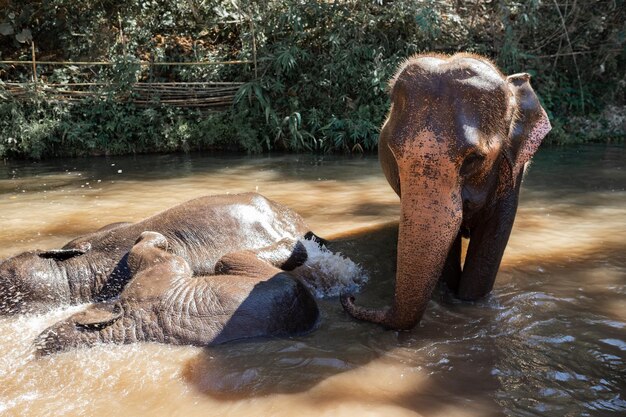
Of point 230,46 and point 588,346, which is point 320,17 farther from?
point 588,346

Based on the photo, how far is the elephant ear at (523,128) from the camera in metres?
3.56

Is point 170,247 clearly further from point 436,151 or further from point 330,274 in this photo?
point 436,151

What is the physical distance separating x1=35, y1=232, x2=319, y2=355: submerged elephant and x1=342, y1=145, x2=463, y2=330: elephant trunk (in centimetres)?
90

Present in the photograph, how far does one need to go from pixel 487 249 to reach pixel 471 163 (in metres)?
1.13

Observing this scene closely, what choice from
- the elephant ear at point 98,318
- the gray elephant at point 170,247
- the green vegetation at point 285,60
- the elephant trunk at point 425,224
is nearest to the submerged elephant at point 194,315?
the elephant ear at point 98,318

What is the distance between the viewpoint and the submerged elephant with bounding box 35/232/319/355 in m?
3.46

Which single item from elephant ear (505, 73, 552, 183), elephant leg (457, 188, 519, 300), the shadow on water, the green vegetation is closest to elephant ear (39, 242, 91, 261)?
elephant leg (457, 188, 519, 300)

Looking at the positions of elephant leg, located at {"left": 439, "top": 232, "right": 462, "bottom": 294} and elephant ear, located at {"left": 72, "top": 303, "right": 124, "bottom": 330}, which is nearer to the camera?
elephant ear, located at {"left": 72, "top": 303, "right": 124, "bottom": 330}

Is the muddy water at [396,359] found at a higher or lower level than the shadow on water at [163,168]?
lower

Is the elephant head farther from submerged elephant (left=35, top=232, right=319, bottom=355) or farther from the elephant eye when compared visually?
the elephant eye

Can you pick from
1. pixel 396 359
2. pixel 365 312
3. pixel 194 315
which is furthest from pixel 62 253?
pixel 396 359

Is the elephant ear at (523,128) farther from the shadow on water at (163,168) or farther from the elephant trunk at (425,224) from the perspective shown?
the shadow on water at (163,168)

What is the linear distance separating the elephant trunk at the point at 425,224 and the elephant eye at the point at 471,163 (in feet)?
0.42

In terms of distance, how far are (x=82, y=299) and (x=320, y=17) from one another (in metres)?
10.6
